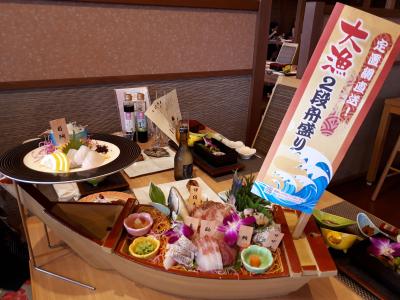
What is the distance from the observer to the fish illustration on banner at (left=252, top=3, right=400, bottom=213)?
0.51 metres

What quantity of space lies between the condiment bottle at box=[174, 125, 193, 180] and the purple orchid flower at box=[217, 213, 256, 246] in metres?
0.43

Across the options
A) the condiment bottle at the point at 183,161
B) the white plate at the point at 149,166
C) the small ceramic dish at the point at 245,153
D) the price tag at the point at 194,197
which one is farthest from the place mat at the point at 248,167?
the price tag at the point at 194,197

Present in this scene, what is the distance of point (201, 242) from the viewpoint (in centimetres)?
63

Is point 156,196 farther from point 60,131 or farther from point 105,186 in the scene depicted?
point 60,131

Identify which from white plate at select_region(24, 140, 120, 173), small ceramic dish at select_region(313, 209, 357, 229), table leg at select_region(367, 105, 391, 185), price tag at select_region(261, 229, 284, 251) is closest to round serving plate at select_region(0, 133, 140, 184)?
white plate at select_region(24, 140, 120, 173)

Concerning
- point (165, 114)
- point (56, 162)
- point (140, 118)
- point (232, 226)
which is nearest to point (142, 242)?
point (232, 226)

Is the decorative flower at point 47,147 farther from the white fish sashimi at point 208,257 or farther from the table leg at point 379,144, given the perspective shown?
the table leg at point 379,144

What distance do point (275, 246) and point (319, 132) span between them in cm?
26

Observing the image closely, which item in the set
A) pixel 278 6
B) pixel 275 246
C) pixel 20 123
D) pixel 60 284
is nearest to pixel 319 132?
pixel 275 246

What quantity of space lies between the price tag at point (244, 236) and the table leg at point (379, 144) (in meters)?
2.33

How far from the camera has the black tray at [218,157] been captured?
3.88 ft

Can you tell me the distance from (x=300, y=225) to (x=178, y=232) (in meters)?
0.27

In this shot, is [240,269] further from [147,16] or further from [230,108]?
[230,108]

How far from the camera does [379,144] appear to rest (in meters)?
2.58
